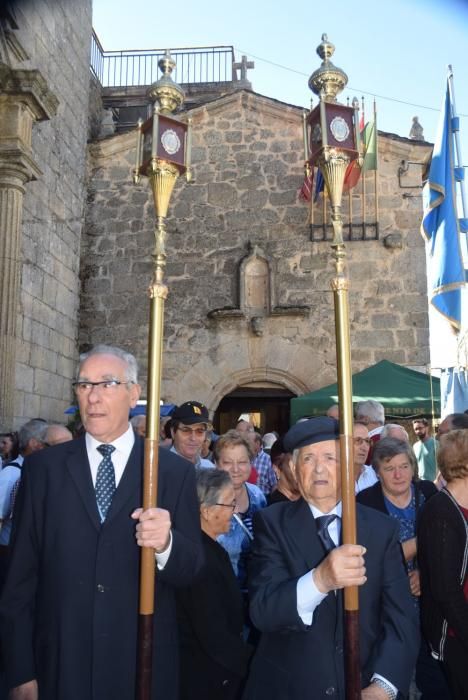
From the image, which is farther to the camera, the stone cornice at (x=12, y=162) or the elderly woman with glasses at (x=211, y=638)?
the stone cornice at (x=12, y=162)

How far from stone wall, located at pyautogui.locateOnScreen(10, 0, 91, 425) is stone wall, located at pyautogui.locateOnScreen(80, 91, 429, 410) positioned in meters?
0.61

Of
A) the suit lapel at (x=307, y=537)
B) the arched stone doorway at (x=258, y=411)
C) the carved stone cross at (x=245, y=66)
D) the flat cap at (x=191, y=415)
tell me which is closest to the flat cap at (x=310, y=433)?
the suit lapel at (x=307, y=537)

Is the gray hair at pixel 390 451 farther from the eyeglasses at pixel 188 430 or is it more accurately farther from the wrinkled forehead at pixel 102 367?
the wrinkled forehead at pixel 102 367

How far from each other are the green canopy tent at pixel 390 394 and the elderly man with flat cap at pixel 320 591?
5.71 meters

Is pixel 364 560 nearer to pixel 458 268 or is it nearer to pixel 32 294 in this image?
pixel 458 268

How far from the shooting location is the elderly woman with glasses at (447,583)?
2.49 m

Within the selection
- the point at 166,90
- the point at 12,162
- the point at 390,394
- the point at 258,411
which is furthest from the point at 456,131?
the point at 258,411

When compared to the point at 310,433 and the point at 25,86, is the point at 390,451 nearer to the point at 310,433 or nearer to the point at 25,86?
the point at 310,433

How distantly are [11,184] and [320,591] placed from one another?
6.00m

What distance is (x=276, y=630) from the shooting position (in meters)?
2.14

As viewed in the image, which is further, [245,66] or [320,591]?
[245,66]

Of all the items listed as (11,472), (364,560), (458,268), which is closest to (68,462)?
(364,560)

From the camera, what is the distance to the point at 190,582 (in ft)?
7.59

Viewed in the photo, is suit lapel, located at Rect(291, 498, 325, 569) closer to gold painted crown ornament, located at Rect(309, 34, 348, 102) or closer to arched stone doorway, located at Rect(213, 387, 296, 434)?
gold painted crown ornament, located at Rect(309, 34, 348, 102)
